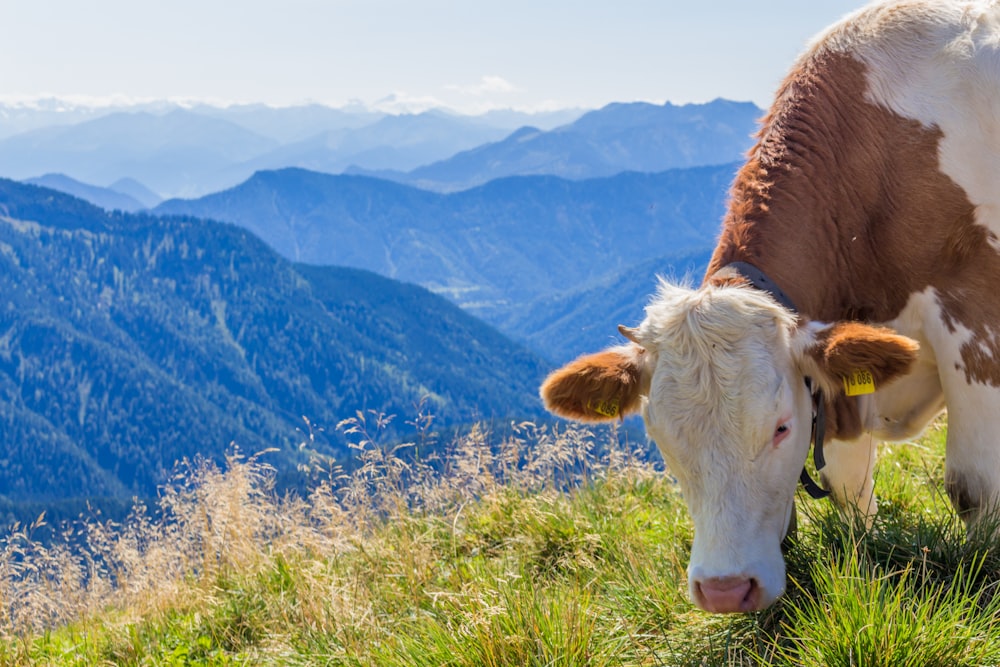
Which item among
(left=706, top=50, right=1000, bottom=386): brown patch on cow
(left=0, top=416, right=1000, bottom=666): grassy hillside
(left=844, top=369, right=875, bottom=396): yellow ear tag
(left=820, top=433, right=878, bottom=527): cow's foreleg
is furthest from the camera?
(left=820, top=433, right=878, bottom=527): cow's foreleg

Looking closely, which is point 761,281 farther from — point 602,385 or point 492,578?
point 492,578

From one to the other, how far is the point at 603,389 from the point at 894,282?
1.63 metres

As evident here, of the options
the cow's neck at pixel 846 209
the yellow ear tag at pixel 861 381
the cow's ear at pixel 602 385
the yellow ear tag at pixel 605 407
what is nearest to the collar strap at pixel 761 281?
the cow's neck at pixel 846 209

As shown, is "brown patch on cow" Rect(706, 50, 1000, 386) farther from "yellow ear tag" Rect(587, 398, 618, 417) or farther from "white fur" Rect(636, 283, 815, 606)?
"yellow ear tag" Rect(587, 398, 618, 417)

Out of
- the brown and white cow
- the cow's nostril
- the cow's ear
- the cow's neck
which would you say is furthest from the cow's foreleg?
the cow's nostril

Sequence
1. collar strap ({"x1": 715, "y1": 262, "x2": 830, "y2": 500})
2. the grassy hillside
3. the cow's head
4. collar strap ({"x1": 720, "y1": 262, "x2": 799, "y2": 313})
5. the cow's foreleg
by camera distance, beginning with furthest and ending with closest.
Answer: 1. the cow's foreleg
2. collar strap ({"x1": 720, "y1": 262, "x2": 799, "y2": 313})
3. collar strap ({"x1": 715, "y1": 262, "x2": 830, "y2": 500})
4. the cow's head
5. the grassy hillside

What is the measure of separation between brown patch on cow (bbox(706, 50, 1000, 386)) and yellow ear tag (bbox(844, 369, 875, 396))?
1.76 ft

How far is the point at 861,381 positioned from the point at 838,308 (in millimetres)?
893

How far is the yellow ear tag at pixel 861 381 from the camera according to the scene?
3.95 m

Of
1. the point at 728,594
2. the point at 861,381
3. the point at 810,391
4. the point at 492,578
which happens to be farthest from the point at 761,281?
the point at 492,578

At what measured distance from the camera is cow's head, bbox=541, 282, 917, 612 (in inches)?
150

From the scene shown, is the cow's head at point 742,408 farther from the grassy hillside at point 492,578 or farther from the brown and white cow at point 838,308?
the grassy hillside at point 492,578

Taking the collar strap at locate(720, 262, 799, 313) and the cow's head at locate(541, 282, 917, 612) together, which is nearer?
the cow's head at locate(541, 282, 917, 612)

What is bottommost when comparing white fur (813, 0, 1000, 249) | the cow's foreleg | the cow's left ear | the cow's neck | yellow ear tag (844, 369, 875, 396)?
the cow's foreleg
